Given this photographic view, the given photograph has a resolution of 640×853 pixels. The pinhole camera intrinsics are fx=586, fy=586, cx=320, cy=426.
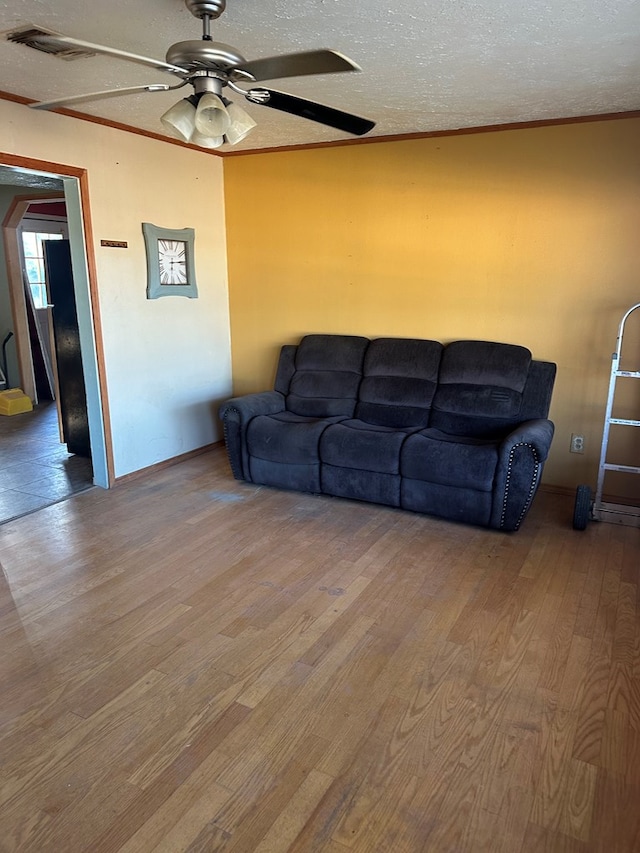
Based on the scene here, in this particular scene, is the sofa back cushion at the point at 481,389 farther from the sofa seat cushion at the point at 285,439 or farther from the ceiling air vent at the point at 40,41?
the ceiling air vent at the point at 40,41

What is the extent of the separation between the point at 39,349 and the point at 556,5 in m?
6.46


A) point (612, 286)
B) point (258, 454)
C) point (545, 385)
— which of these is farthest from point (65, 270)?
point (612, 286)

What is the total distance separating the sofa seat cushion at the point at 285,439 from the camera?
3.81 meters

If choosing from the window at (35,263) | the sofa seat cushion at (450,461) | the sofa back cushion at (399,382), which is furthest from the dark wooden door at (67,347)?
the window at (35,263)

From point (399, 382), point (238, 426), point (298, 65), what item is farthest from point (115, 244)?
point (298, 65)

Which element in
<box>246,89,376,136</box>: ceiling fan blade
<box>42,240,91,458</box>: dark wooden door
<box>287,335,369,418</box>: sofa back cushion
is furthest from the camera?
<box>42,240,91,458</box>: dark wooden door

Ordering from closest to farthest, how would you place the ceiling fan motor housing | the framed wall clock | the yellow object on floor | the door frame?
the ceiling fan motor housing, the door frame, the framed wall clock, the yellow object on floor

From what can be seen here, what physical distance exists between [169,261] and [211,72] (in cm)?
260

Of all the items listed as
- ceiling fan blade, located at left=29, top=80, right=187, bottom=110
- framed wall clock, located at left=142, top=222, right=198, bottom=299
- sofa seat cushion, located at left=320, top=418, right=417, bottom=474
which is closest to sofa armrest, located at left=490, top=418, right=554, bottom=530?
sofa seat cushion, located at left=320, top=418, right=417, bottom=474

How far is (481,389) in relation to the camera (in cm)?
382

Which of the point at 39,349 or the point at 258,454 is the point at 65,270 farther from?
the point at 39,349

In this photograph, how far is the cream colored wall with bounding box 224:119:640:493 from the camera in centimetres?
363

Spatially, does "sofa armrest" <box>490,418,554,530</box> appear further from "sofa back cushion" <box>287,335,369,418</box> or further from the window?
the window

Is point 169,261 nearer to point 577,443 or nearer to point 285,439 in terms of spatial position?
point 285,439
